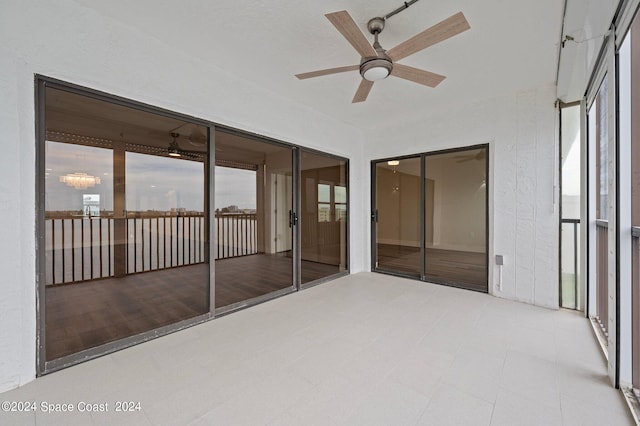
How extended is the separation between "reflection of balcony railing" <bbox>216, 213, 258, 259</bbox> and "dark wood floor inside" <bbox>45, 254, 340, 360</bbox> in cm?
12

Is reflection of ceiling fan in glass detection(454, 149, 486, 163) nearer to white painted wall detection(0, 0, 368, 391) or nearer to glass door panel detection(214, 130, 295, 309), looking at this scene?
glass door panel detection(214, 130, 295, 309)

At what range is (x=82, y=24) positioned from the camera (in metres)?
2.08

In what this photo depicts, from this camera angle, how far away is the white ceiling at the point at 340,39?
2047mm

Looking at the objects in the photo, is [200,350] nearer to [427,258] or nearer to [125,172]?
[125,172]

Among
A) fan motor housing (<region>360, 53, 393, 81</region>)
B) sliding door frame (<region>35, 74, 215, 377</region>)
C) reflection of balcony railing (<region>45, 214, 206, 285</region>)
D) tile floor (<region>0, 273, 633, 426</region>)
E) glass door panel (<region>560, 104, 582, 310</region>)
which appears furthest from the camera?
glass door panel (<region>560, 104, 582, 310</region>)

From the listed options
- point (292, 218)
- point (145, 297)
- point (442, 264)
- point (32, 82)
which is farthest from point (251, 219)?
point (442, 264)

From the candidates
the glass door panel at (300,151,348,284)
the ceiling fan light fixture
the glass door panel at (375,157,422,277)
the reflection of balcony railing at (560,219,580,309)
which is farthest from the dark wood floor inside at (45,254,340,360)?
the reflection of balcony railing at (560,219,580,309)

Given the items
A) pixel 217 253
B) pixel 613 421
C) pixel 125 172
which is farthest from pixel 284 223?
pixel 613 421

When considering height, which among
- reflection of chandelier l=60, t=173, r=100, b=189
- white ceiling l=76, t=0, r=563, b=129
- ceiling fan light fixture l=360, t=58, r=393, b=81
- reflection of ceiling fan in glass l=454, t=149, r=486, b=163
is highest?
white ceiling l=76, t=0, r=563, b=129

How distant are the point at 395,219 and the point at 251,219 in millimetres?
2864

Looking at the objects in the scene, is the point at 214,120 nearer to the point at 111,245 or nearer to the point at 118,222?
the point at 118,222

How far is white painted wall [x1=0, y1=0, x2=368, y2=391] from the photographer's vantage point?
1785mm

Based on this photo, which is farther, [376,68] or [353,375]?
[376,68]

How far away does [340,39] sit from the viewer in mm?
2412
